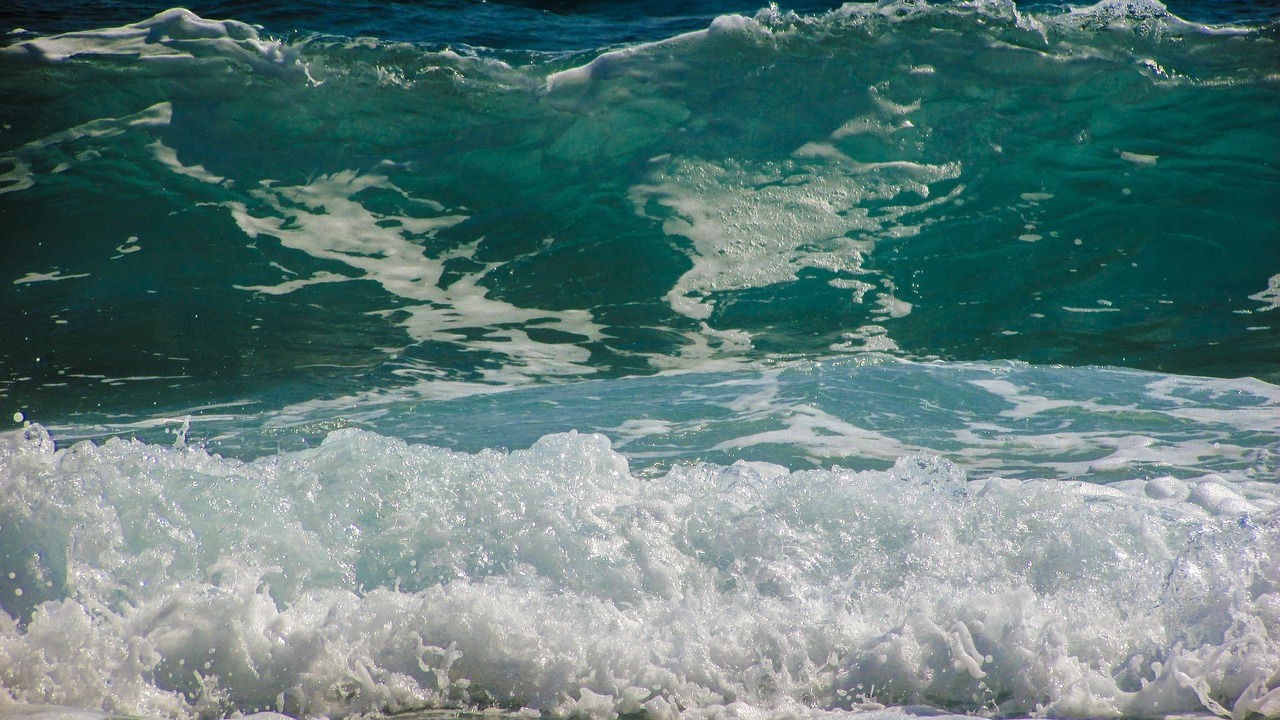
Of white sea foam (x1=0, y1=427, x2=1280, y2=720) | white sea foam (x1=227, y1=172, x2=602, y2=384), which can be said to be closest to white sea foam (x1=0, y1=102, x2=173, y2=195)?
white sea foam (x1=227, y1=172, x2=602, y2=384)

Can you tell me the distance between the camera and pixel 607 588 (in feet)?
8.12

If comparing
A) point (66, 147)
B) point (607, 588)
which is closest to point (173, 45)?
point (66, 147)

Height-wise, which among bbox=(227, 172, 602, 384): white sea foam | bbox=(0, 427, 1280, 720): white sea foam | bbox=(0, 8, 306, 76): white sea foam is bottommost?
bbox=(227, 172, 602, 384): white sea foam

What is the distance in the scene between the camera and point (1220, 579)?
229 cm

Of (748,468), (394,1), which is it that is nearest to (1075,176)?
(748,468)

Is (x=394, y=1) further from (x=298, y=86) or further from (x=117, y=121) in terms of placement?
(x=117, y=121)

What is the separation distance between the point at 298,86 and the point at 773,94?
14.2ft

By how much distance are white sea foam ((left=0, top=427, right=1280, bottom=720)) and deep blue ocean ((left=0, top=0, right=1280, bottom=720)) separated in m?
0.01

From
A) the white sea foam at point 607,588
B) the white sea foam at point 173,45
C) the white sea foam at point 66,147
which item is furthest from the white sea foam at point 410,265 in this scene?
the white sea foam at point 607,588

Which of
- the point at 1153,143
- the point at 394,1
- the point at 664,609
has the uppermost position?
the point at 394,1

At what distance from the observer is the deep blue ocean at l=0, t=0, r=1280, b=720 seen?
7.19 ft

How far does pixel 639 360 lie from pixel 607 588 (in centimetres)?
312

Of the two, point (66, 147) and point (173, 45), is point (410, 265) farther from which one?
point (173, 45)

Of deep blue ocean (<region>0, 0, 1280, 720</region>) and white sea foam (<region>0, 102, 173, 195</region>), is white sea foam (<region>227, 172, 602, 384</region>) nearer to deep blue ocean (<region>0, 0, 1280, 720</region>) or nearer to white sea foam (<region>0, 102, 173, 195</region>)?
deep blue ocean (<region>0, 0, 1280, 720</region>)
